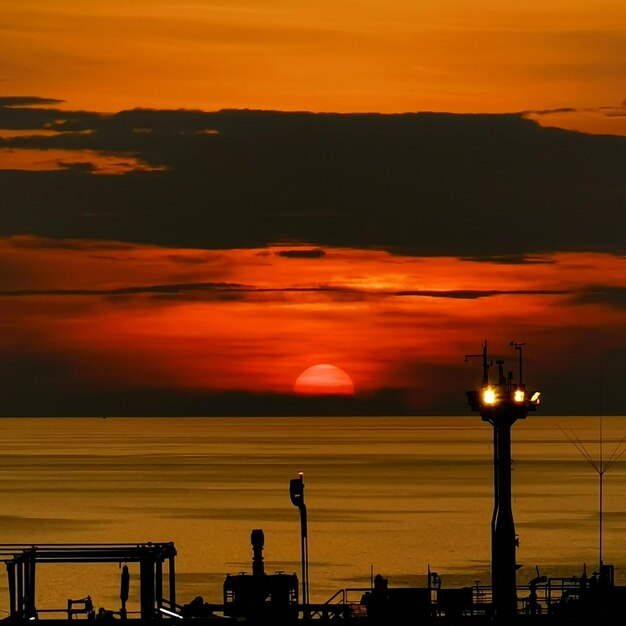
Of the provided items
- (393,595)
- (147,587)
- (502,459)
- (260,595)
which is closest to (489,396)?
(502,459)

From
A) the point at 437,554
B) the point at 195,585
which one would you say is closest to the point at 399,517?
the point at 437,554

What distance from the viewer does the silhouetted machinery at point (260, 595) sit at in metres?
49.7

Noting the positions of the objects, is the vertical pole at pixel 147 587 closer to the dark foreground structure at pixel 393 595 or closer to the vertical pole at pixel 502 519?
the dark foreground structure at pixel 393 595

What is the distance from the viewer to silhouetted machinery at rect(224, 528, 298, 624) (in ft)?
163

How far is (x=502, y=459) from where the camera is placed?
6003 centimetres

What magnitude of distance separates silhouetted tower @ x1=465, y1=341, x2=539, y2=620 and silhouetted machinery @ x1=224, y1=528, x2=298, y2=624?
8.63 metres

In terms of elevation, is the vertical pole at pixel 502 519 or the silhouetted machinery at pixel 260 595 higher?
the vertical pole at pixel 502 519

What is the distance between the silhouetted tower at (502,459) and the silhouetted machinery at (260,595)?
8.63m

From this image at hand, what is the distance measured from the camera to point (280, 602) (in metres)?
55.7

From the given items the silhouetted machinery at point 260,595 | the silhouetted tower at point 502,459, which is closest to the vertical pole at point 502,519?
the silhouetted tower at point 502,459

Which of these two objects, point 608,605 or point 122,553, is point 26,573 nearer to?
point 122,553

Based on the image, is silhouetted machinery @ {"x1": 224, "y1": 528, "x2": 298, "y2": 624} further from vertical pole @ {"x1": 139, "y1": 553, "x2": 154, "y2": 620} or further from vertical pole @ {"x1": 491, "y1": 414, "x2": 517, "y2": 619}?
vertical pole @ {"x1": 491, "y1": 414, "x2": 517, "y2": 619}

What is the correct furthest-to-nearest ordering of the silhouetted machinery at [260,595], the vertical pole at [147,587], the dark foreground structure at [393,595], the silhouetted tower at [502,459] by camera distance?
the silhouetted tower at [502,459] → the vertical pole at [147,587] → the dark foreground structure at [393,595] → the silhouetted machinery at [260,595]

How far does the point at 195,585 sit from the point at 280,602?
46679 mm
